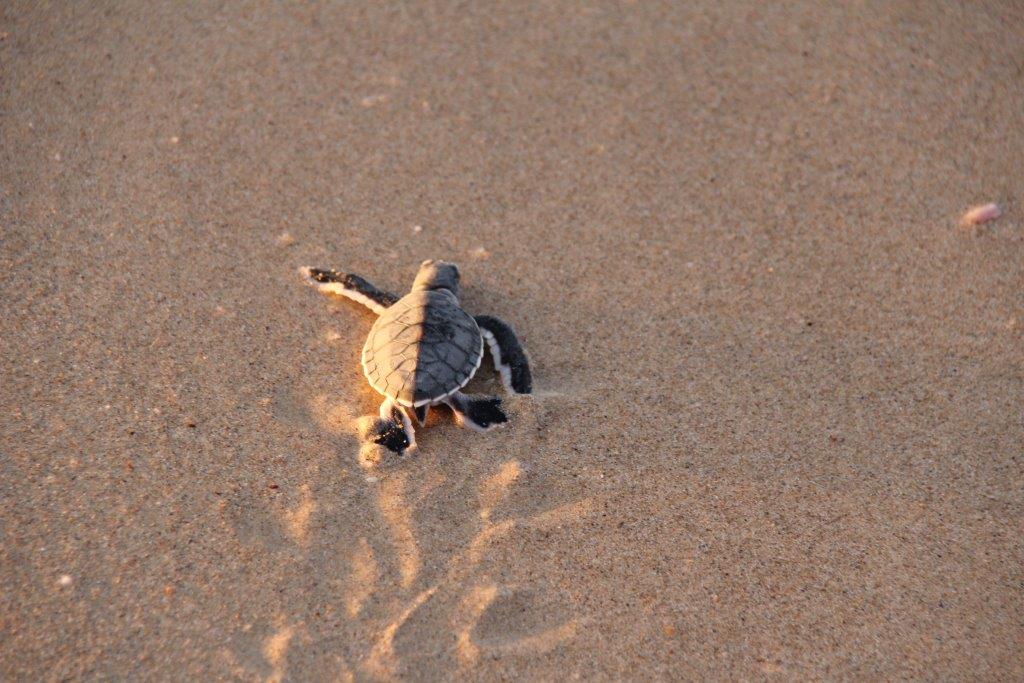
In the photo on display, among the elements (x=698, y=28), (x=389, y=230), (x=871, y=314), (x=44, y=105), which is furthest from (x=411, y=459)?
(x=698, y=28)

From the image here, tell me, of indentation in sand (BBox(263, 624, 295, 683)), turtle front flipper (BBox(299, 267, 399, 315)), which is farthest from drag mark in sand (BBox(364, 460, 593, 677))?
turtle front flipper (BBox(299, 267, 399, 315))

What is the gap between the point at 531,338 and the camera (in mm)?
2889

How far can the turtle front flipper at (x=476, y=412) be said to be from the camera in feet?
8.43

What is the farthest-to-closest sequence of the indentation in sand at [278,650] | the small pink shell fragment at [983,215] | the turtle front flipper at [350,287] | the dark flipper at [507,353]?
1. the small pink shell fragment at [983,215]
2. the turtle front flipper at [350,287]
3. the dark flipper at [507,353]
4. the indentation in sand at [278,650]

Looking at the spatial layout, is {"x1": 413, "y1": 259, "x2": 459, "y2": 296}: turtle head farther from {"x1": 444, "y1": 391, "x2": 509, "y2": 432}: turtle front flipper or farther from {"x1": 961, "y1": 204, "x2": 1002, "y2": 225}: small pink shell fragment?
{"x1": 961, "y1": 204, "x2": 1002, "y2": 225}: small pink shell fragment

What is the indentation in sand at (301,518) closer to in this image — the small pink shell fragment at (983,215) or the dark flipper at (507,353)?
the dark flipper at (507,353)

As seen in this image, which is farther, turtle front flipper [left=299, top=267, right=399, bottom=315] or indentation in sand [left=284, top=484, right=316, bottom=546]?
turtle front flipper [left=299, top=267, right=399, bottom=315]

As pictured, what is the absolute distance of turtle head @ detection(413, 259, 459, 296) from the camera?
9.36ft

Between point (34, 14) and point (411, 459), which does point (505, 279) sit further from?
point (34, 14)

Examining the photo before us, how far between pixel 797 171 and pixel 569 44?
127cm

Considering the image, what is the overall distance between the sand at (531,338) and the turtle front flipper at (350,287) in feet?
0.25

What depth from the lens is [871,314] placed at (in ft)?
9.75

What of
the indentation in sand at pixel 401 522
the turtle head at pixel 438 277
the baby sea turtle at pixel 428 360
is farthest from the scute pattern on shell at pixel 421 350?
the indentation in sand at pixel 401 522

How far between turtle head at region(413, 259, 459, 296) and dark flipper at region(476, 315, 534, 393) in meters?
0.16
